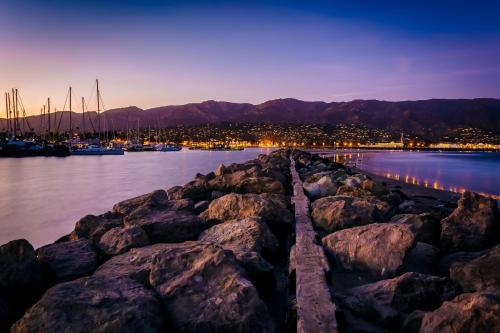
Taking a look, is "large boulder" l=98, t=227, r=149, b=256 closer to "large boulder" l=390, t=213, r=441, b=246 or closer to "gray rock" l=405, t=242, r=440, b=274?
"gray rock" l=405, t=242, r=440, b=274

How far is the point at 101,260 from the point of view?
203 inches

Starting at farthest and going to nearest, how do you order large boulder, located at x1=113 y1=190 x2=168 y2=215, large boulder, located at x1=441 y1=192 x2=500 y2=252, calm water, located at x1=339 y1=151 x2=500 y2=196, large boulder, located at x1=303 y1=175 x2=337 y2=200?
calm water, located at x1=339 y1=151 x2=500 y2=196, large boulder, located at x1=303 y1=175 x2=337 y2=200, large boulder, located at x1=113 y1=190 x2=168 y2=215, large boulder, located at x1=441 y1=192 x2=500 y2=252

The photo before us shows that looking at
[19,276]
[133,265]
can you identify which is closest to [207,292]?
[133,265]

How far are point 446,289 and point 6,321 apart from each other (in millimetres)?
4150

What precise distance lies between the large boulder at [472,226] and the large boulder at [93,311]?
14.0 feet

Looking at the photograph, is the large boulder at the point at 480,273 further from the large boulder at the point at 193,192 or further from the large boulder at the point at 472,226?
the large boulder at the point at 193,192

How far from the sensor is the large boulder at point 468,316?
2.78 metres

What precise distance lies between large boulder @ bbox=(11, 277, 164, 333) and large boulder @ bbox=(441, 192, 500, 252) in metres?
4.26

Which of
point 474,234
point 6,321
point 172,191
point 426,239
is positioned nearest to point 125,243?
point 6,321

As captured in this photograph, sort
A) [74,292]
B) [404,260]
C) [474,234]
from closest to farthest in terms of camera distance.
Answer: [74,292], [404,260], [474,234]

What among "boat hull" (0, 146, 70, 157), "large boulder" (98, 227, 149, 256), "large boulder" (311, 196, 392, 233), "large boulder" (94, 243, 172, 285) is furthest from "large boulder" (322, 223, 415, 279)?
"boat hull" (0, 146, 70, 157)

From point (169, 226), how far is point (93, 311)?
9.34 feet

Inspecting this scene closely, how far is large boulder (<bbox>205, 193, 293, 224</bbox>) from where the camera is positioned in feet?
20.4

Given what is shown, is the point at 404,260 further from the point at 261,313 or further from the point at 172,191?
the point at 172,191
